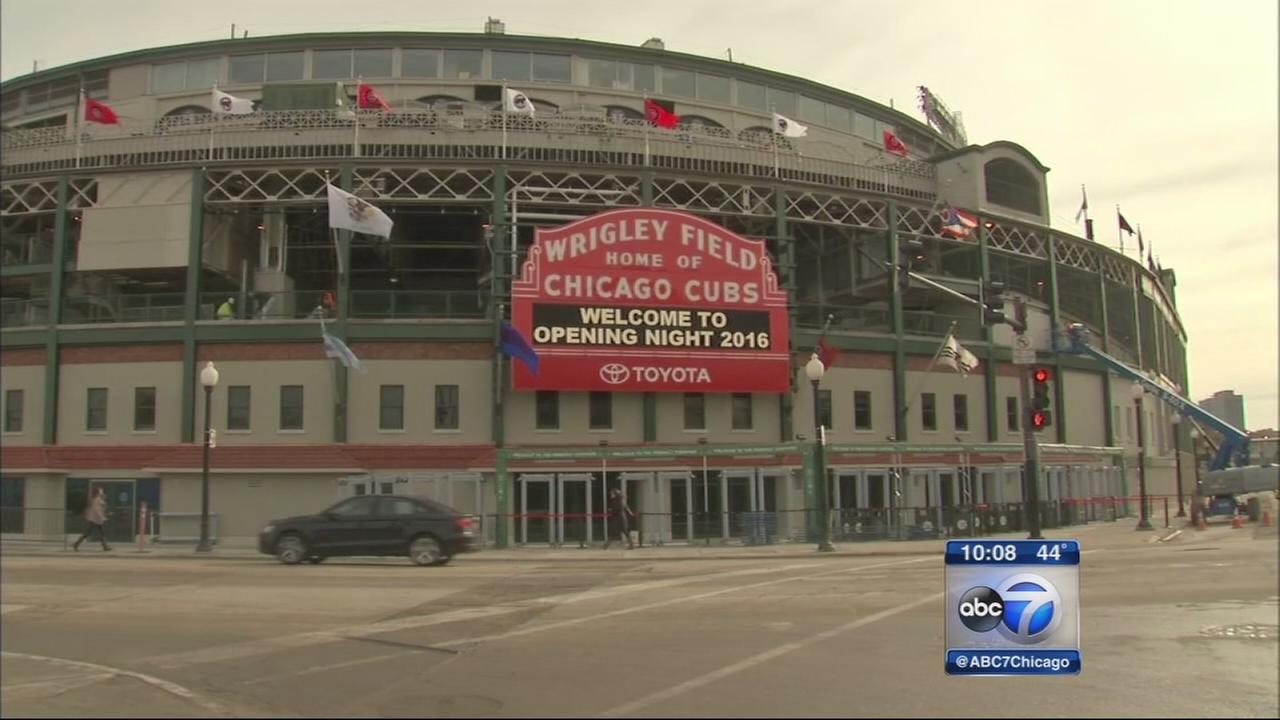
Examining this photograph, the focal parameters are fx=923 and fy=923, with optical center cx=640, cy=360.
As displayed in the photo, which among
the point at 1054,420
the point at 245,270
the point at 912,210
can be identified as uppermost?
the point at 912,210

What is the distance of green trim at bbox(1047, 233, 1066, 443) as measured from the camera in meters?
39.8

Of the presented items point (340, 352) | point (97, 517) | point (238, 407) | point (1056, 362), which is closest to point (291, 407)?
point (238, 407)

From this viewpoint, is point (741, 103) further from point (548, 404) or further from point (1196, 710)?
point (1196, 710)

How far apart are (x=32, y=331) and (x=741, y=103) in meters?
31.4

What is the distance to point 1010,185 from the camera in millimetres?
39625

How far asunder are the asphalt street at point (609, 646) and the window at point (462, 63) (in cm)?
3177

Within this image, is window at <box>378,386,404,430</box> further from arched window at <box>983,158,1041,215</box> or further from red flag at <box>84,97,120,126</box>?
arched window at <box>983,158,1041,215</box>

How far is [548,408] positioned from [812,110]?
23.5 m

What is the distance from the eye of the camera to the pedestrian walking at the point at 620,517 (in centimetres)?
2634

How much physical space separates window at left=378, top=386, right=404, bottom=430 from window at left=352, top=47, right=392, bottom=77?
57.2 feet

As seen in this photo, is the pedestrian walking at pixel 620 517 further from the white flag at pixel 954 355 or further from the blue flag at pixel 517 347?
the white flag at pixel 954 355

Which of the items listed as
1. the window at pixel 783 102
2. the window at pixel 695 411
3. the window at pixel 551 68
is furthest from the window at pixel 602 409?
the window at pixel 783 102

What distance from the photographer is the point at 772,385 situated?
32531 mm

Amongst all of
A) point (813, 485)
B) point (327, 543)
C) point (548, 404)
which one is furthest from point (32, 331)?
point (813, 485)
